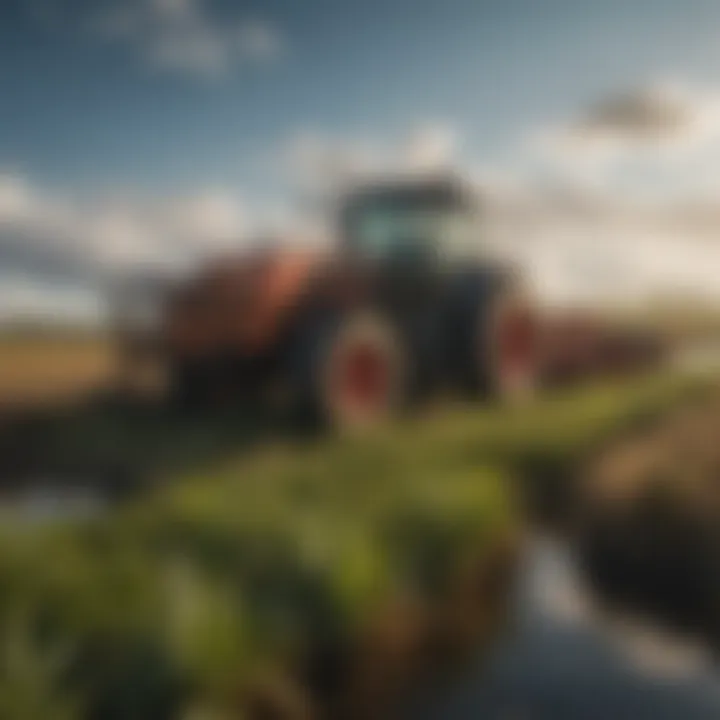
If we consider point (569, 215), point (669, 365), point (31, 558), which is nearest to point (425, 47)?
point (569, 215)

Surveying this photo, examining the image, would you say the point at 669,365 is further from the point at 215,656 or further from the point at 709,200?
the point at 215,656

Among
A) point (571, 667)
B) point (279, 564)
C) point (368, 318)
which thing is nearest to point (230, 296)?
point (368, 318)

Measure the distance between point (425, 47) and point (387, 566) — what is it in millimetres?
547

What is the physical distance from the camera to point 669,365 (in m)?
1.09

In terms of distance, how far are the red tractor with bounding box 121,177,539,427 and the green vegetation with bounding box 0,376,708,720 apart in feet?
0.22

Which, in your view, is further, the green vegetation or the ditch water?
the ditch water

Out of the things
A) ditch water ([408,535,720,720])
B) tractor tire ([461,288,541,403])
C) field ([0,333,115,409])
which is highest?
tractor tire ([461,288,541,403])

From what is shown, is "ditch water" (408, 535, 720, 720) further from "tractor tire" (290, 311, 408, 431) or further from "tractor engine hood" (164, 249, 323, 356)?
"tractor engine hood" (164, 249, 323, 356)

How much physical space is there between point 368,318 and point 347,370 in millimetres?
72

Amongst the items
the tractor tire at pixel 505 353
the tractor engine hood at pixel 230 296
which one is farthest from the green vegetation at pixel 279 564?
the tractor engine hood at pixel 230 296

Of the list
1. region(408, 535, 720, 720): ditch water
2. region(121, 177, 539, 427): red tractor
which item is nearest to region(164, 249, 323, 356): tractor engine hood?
region(121, 177, 539, 427): red tractor

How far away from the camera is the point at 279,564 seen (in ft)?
3.09

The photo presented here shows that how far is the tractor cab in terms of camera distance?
0.99 m

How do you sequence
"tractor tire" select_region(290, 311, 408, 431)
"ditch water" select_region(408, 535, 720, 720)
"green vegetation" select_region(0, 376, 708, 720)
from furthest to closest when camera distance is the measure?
"tractor tire" select_region(290, 311, 408, 431) → "ditch water" select_region(408, 535, 720, 720) → "green vegetation" select_region(0, 376, 708, 720)
